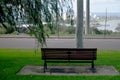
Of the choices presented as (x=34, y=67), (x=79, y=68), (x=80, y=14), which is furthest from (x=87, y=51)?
(x=80, y=14)

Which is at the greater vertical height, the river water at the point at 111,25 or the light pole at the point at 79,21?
the light pole at the point at 79,21

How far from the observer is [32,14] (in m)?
6.68

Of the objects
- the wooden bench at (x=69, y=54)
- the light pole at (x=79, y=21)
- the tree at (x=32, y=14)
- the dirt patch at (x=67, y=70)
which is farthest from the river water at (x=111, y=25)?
the tree at (x=32, y=14)

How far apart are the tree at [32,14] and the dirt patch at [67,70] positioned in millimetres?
2725

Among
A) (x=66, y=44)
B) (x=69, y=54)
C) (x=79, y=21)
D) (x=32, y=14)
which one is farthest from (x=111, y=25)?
(x=32, y=14)

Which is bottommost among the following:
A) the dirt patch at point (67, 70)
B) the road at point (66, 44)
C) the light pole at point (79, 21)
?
the road at point (66, 44)

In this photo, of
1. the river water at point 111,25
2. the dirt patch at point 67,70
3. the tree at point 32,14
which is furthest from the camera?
the river water at point 111,25

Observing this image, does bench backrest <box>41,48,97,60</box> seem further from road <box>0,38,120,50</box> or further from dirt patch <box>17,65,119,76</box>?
road <box>0,38,120,50</box>

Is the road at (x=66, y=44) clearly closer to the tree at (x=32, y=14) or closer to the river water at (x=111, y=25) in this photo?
the river water at (x=111, y=25)

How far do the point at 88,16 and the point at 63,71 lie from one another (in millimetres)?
21487

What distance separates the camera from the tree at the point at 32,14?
6.61 m

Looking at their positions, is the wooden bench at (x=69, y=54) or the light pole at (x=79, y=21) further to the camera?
the light pole at (x=79, y=21)

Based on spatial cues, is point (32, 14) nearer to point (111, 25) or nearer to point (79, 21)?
point (79, 21)

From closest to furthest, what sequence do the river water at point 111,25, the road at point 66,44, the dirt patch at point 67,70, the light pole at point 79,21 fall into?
the dirt patch at point 67,70 → the light pole at point 79,21 → the road at point 66,44 → the river water at point 111,25
